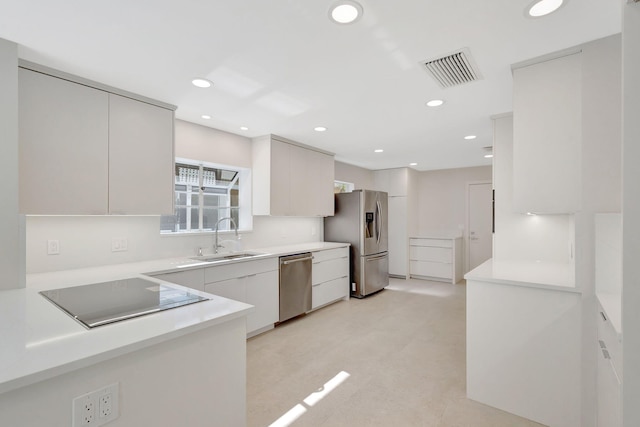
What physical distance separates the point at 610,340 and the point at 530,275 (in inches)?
32.4

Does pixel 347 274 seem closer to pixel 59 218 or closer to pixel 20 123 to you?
pixel 59 218

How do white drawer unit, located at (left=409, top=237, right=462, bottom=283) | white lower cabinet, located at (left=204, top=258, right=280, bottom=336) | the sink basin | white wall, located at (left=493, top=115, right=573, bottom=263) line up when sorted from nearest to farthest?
white wall, located at (left=493, top=115, right=573, bottom=263) < white lower cabinet, located at (left=204, top=258, right=280, bottom=336) < the sink basin < white drawer unit, located at (left=409, top=237, right=462, bottom=283)

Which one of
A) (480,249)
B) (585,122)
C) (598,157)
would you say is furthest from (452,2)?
(480,249)

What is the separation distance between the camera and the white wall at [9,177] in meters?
1.72

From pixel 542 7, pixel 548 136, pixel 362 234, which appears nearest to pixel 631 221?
pixel 542 7

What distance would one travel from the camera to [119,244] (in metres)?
2.72

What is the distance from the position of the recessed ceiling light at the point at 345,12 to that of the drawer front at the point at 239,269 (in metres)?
2.25

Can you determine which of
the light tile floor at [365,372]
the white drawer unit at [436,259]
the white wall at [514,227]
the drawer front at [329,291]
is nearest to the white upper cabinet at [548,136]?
the white wall at [514,227]

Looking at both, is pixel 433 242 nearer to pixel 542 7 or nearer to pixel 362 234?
pixel 362 234

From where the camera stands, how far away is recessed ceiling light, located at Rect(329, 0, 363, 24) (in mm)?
1419

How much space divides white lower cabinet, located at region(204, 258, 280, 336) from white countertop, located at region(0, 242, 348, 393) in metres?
1.34

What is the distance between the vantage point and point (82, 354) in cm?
92

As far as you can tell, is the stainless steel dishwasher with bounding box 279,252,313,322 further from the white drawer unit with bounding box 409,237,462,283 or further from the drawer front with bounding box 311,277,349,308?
the white drawer unit with bounding box 409,237,462,283

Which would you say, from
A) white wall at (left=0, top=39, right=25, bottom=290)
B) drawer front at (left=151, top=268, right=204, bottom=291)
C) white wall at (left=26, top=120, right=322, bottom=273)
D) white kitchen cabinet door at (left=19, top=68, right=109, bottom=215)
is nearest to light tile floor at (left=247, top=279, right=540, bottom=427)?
drawer front at (left=151, top=268, right=204, bottom=291)
